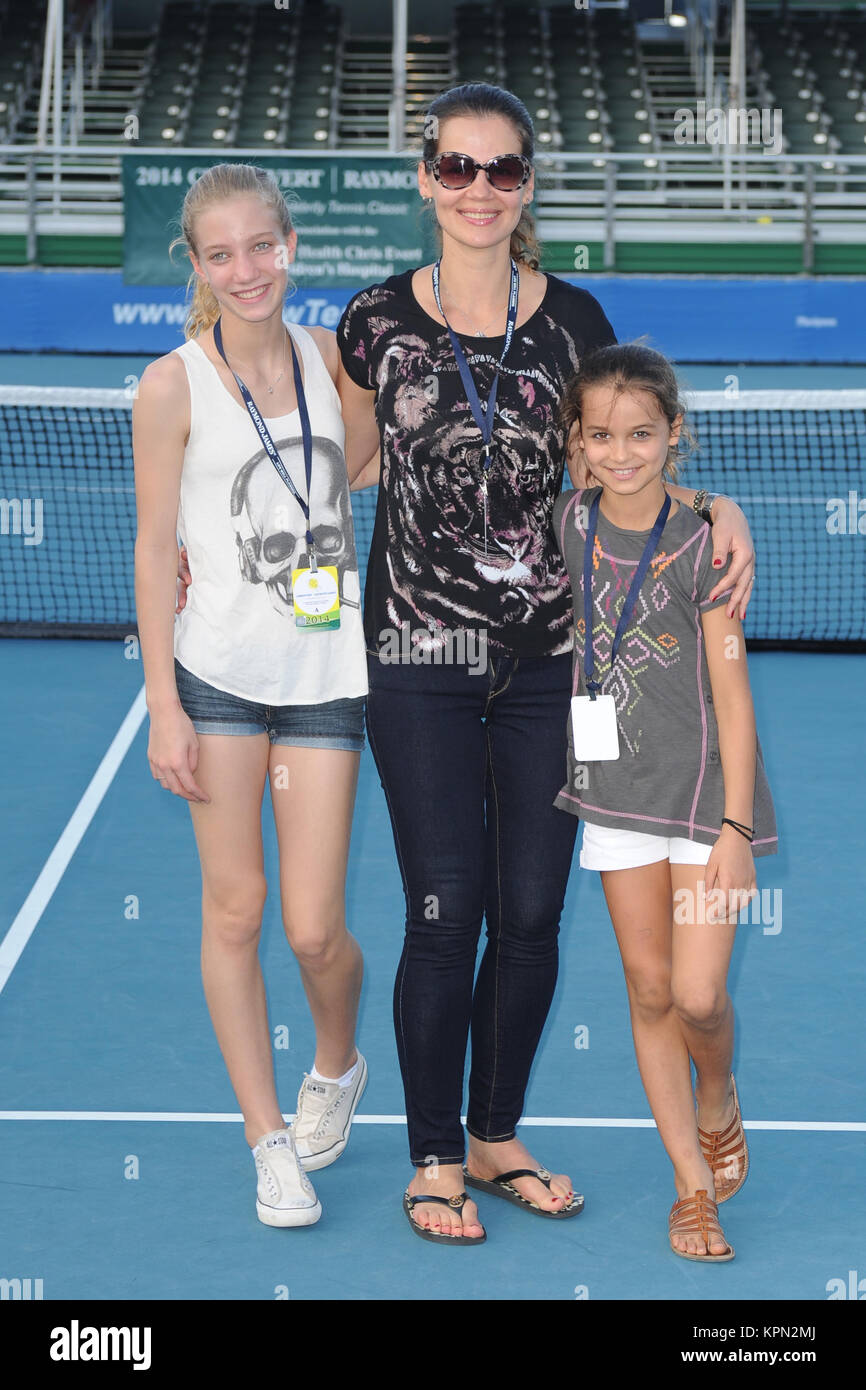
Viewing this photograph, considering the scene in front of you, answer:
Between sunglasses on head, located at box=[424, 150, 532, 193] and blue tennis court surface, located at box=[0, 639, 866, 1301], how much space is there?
88.1 inches

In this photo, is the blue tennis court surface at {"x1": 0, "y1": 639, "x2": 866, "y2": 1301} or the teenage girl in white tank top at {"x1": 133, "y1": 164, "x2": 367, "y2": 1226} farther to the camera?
the blue tennis court surface at {"x1": 0, "y1": 639, "x2": 866, "y2": 1301}

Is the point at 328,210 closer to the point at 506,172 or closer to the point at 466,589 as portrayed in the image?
the point at 506,172

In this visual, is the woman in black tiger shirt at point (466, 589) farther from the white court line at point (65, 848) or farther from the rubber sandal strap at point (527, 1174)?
the white court line at point (65, 848)

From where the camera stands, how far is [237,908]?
3.84m

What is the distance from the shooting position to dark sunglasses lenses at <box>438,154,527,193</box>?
351 centimetres

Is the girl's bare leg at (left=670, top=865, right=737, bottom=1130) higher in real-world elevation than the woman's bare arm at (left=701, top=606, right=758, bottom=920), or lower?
lower

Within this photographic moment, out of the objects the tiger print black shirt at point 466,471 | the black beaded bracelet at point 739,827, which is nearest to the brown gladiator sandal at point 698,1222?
the black beaded bracelet at point 739,827

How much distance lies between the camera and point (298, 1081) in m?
4.68

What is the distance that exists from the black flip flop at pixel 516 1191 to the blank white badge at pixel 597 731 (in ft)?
3.43

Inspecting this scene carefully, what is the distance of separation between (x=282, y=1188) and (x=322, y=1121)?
35cm

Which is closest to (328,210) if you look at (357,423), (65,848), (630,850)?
(65,848)

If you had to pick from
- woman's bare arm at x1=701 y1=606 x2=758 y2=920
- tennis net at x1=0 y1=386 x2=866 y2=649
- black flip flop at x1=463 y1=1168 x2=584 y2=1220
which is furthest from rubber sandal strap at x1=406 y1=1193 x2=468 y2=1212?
tennis net at x1=0 y1=386 x2=866 y2=649

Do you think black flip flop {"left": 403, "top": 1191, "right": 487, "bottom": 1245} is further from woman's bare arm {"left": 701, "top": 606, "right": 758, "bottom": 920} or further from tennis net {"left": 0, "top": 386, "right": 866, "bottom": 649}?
tennis net {"left": 0, "top": 386, "right": 866, "bottom": 649}
